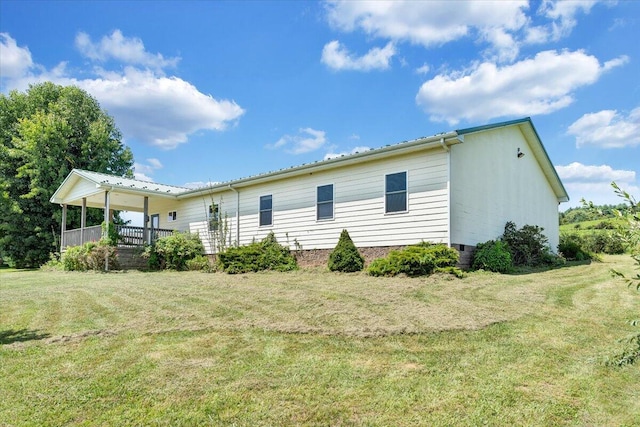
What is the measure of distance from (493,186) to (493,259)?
10.7 ft

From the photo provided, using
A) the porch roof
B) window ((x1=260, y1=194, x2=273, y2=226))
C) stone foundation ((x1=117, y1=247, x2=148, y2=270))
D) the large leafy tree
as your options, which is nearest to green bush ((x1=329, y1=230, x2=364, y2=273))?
window ((x1=260, y1=194, x2=273, y2=226))

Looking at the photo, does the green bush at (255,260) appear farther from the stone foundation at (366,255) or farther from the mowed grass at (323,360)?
the mowed grass at (323,360)

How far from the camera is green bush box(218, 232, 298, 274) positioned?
1348 cm

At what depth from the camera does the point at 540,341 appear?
5.10 meters

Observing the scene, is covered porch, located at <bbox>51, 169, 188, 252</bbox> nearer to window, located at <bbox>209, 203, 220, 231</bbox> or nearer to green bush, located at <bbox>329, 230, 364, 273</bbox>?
window, located at <bbox>209, 203, 220, 231</bbox>

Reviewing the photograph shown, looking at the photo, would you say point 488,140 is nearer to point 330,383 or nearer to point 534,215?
point 534,215

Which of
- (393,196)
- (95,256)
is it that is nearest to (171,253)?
(95,256)

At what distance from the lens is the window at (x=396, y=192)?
12.1 m

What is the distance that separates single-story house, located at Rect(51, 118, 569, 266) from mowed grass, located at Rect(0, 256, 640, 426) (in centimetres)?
414

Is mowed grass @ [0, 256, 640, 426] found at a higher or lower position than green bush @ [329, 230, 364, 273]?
lower

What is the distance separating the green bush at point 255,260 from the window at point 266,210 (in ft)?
5.94

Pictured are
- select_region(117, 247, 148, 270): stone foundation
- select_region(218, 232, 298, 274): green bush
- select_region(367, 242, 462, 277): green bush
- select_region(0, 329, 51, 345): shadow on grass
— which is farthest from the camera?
select_region(117, 247, 148, 270): stone foundation

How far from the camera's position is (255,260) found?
539 inches

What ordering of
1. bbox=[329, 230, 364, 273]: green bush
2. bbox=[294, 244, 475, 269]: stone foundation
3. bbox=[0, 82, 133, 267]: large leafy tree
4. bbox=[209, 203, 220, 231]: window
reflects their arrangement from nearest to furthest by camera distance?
bbox=[294, 244, 475, 269]: stone foundation, bbox=[329, 230, 364, 273]: green bush, bbox=[209, 203, 220, 231]: window, bbox=[0, 82, 133, 267]: large leafy tree
